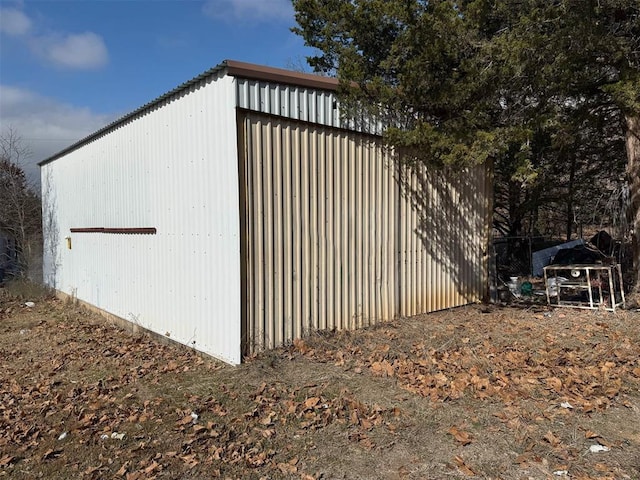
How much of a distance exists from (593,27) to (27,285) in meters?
14.8

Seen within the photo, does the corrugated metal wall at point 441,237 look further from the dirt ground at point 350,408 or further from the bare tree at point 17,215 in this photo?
the bare tree at point 17,215

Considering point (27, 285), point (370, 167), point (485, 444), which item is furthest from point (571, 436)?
point (27, 285)

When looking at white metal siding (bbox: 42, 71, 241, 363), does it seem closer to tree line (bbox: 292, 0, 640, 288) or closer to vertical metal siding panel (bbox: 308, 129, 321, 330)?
vertical metal siding panel (bbox: 308, 129, 321, 330)

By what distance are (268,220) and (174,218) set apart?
1.83m

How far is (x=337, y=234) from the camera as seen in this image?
693 cm

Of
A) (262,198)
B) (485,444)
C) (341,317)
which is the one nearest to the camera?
(485,444)

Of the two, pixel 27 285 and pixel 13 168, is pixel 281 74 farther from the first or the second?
pixel 13 168

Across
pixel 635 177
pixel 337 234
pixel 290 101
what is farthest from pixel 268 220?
pixel 635 177

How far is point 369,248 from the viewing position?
738 cm

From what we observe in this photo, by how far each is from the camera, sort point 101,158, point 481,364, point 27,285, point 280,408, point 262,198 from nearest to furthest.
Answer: point 280,408
point 481,364
point 262,198
point 101,158
point 27,285

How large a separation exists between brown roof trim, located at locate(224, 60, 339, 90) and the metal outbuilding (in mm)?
20

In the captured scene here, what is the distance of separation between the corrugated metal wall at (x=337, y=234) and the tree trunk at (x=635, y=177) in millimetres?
2672

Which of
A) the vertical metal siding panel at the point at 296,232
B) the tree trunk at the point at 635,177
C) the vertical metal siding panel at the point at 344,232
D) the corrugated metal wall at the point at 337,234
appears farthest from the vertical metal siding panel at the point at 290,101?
the tree trunk at the point at 635,177

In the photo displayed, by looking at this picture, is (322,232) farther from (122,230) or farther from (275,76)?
(122,230)
